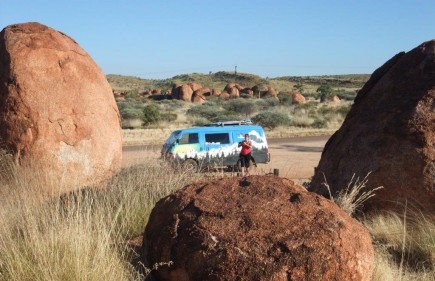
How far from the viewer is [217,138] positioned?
58.4 feet

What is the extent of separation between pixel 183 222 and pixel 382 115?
4.21 metres

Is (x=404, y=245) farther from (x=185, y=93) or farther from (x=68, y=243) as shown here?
(x=185, y=93)

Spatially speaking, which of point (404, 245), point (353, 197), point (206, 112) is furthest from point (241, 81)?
point (404, 245)

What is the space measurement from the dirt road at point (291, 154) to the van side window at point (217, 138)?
1.41 m

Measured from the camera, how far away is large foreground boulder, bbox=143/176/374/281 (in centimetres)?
396

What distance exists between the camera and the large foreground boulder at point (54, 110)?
8.37 meters

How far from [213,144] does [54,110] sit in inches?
373

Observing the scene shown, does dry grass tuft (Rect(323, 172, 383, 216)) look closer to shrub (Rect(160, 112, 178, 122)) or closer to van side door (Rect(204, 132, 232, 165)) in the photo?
van side door (Rect(204, 132, 232, 165))

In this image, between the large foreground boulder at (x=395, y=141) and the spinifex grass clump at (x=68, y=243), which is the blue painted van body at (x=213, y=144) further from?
the spinifex grass clump at (x=68, y=243)

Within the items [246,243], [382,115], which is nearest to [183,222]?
[246,243]

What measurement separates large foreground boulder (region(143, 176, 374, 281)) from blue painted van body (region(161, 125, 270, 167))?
1195cm

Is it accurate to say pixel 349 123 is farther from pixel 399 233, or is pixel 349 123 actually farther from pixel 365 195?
pixel 399 233

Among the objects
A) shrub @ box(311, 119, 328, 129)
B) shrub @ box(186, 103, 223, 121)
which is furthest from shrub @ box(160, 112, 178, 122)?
shrub @ box(311, 119, 328, 129)

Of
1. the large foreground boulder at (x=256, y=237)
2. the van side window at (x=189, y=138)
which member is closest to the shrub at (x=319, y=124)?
the van side window at (x=189, y=138)
